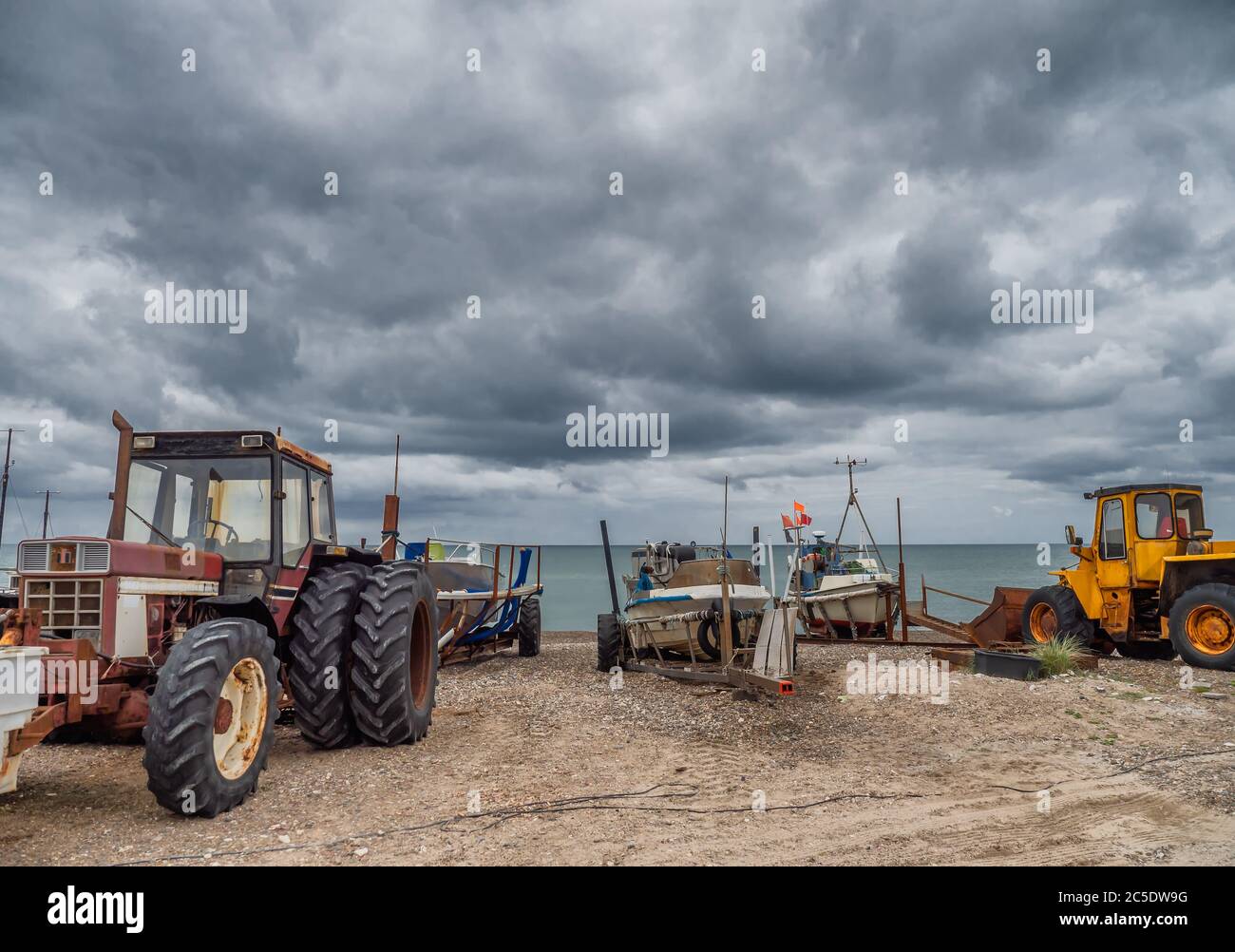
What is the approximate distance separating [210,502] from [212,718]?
2.92 metres

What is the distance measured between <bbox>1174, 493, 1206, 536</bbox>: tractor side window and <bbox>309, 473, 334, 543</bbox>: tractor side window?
12.7 metres

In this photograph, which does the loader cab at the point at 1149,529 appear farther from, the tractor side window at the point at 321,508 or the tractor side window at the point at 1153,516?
the tractor side window at the point at 321,508

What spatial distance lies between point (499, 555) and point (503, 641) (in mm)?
2541

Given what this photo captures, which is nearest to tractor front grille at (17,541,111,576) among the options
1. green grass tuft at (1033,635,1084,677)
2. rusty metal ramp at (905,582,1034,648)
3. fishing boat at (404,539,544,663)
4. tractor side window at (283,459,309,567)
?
tractor side window at (283,459,309,567)

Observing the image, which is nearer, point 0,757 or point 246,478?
point 0,757

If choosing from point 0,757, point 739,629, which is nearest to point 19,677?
point 0,757

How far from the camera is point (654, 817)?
218 inches

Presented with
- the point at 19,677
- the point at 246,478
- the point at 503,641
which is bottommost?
the point at 503,641

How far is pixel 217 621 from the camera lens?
17.7 feet

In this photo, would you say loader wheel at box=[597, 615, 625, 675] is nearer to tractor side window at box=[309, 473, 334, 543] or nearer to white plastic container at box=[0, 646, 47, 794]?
tractor side window at box=[309, 473, 334, 543]

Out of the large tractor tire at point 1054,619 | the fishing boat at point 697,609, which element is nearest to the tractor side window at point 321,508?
the fishing boat at point 697,609

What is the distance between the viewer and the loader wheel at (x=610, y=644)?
13477 mm

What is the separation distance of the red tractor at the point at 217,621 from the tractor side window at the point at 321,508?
0.03 meters

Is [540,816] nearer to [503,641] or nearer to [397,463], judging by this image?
[397,463]
